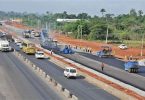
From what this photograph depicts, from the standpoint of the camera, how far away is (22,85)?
161 ft

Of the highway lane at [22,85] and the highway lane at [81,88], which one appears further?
the highway lane at [22,85]

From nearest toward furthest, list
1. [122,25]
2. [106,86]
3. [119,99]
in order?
[119,99] → [106,86] → [122,25]

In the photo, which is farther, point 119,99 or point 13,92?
point 13,92

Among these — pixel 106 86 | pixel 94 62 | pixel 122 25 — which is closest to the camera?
pixel 106 86

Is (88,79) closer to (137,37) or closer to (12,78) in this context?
(12,78)

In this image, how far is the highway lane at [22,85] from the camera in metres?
40.9

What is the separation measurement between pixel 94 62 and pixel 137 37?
8826cm

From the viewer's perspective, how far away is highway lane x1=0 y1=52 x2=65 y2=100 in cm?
4086

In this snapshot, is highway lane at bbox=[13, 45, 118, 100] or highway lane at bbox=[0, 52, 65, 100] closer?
highway lane at bbox=[13, 45, 118, 100]

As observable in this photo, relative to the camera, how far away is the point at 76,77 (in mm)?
55562

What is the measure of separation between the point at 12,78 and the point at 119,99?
2026cm

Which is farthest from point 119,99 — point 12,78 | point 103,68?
point 103,68

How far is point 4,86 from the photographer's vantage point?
48.9 m

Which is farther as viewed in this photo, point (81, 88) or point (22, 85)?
point (22, 85)
